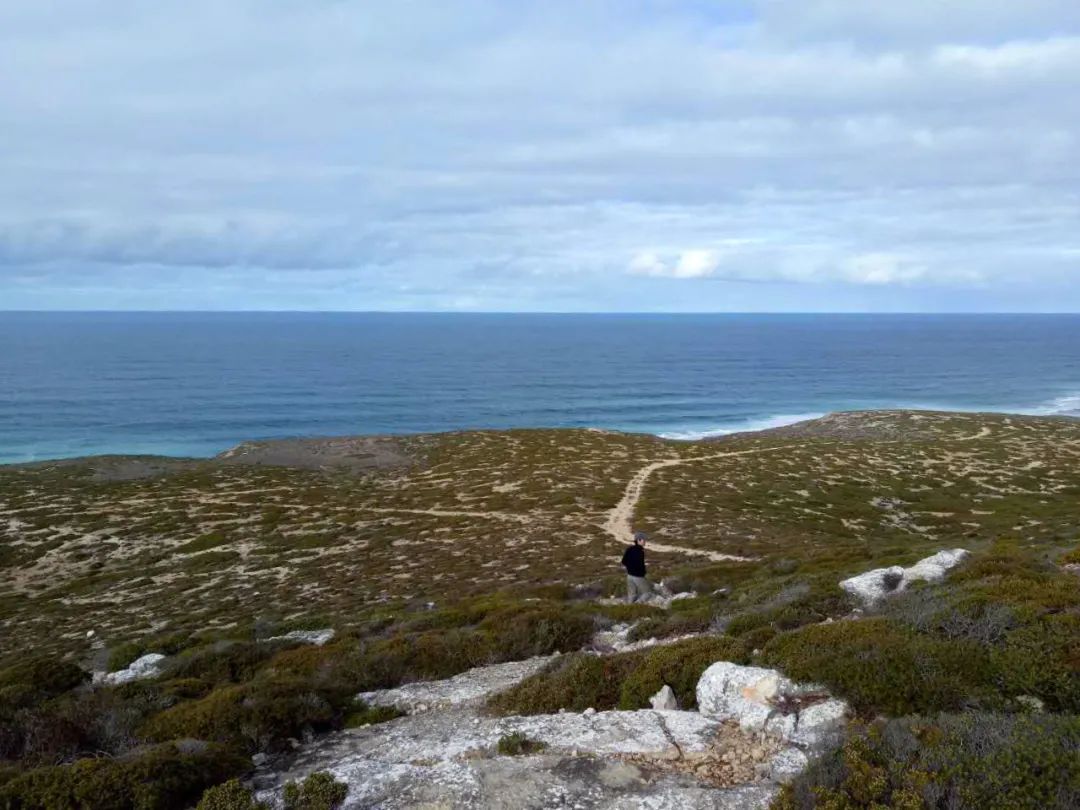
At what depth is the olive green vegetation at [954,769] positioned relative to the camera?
6902mm

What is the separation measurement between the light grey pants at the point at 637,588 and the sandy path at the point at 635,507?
8.69m

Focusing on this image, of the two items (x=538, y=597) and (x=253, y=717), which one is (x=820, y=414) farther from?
(x=253, y=717)

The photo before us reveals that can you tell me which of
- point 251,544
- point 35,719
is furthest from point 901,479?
point 35,719

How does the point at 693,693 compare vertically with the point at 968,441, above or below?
above

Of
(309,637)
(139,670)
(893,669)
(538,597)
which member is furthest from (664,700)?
(139,670)

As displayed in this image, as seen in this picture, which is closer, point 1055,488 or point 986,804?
point 986,804

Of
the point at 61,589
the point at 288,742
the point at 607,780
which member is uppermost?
the point at 607,780

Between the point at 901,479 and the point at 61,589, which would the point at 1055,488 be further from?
the point at 61,589

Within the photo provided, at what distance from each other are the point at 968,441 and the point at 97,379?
555 feet

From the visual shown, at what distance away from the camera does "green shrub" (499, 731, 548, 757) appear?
9.23 meters

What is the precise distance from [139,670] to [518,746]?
13796 mm

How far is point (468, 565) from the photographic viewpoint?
33562mm

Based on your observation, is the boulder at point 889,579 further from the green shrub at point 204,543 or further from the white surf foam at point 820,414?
the white surf foam at point 820,414

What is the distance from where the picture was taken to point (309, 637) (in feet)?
66.9
